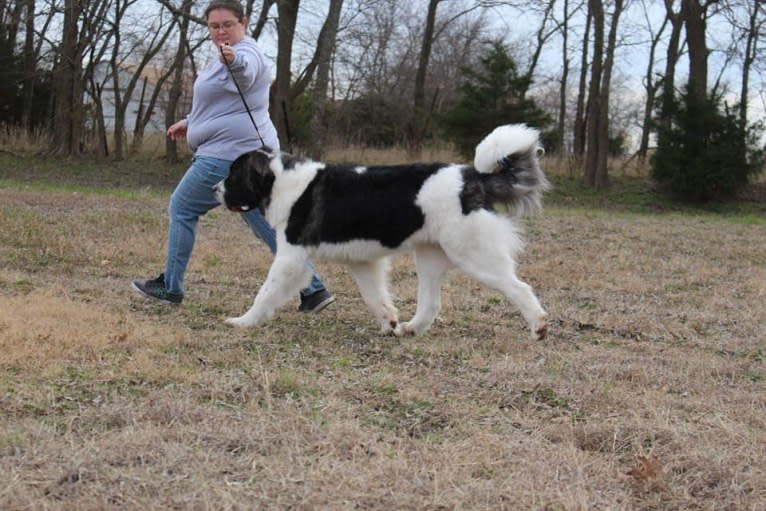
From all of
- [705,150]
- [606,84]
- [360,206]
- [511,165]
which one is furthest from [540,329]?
[606,84]

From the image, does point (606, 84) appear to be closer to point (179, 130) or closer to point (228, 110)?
point (179, 130)

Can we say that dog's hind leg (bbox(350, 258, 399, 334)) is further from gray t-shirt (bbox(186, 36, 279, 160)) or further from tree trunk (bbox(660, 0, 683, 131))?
tree trunk (bbox(660, 0, 683, 131))

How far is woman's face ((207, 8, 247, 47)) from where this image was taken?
19.7ft

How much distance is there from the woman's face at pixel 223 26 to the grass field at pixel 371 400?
1986mm

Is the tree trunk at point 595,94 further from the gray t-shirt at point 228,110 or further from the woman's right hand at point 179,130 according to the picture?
the gray t-shirt at point 228,110

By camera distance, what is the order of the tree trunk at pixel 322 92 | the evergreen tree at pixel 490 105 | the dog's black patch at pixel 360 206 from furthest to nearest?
1. the evergreen tree at pixel 490 105
2. the tree trunk at pixel 322 92
3. the dog's black patch at pixel 360 206

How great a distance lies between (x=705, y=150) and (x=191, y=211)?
17.4 metres

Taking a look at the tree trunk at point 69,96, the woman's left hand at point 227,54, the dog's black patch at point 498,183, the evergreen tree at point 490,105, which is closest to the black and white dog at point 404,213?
the dog's black patch at point 498,183

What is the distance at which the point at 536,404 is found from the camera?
4301 millimetres

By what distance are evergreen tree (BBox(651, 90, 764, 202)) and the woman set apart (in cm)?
1666

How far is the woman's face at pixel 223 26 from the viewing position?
19.7 ft

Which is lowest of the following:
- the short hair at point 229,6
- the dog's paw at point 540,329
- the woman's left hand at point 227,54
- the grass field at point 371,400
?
the grass field at point 371,400

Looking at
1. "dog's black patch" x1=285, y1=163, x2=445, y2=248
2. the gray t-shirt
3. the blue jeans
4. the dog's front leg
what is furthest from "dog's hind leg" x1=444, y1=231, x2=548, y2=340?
the gray t-shirt

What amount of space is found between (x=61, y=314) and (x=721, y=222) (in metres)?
14.2
